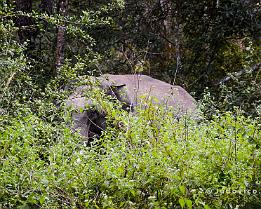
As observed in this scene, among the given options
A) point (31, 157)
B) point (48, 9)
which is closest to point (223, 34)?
point (48, 9)

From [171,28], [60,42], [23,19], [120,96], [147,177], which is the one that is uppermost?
[171,28]

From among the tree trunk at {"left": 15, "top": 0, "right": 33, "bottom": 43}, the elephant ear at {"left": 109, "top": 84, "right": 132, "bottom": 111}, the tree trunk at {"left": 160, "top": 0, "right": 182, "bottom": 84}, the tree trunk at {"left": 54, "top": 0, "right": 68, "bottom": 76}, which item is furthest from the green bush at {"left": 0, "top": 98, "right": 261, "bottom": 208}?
the tree trunk at {"left": 160, "top": 0, "right": 182, "bottom": 84}

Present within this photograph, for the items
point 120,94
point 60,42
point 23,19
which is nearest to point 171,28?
point 60,42

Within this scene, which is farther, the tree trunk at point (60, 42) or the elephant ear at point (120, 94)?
the tree trunk at point (60, 42)

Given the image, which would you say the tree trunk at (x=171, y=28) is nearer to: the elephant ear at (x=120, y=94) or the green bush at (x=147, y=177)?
the elephant ear at (x=120, y=94)

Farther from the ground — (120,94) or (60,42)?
(60,42)

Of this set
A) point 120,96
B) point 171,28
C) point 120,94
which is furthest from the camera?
point 171,28

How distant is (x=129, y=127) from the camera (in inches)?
147

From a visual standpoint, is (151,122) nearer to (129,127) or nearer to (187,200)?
(129,127)

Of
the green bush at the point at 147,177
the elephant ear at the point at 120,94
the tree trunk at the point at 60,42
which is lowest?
the green bush at the point at 147,177

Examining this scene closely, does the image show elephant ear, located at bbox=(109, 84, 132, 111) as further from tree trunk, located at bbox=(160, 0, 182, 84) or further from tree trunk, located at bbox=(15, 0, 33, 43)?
tree trunk, located at bbox=(160, 0, 182, 84)

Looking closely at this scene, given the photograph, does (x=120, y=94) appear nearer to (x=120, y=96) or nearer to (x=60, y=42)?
(x=120, y=96)

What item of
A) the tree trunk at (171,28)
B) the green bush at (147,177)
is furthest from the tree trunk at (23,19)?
the green bush at (147,177)

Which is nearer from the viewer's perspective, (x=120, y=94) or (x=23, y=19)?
(x=120, y=94)
